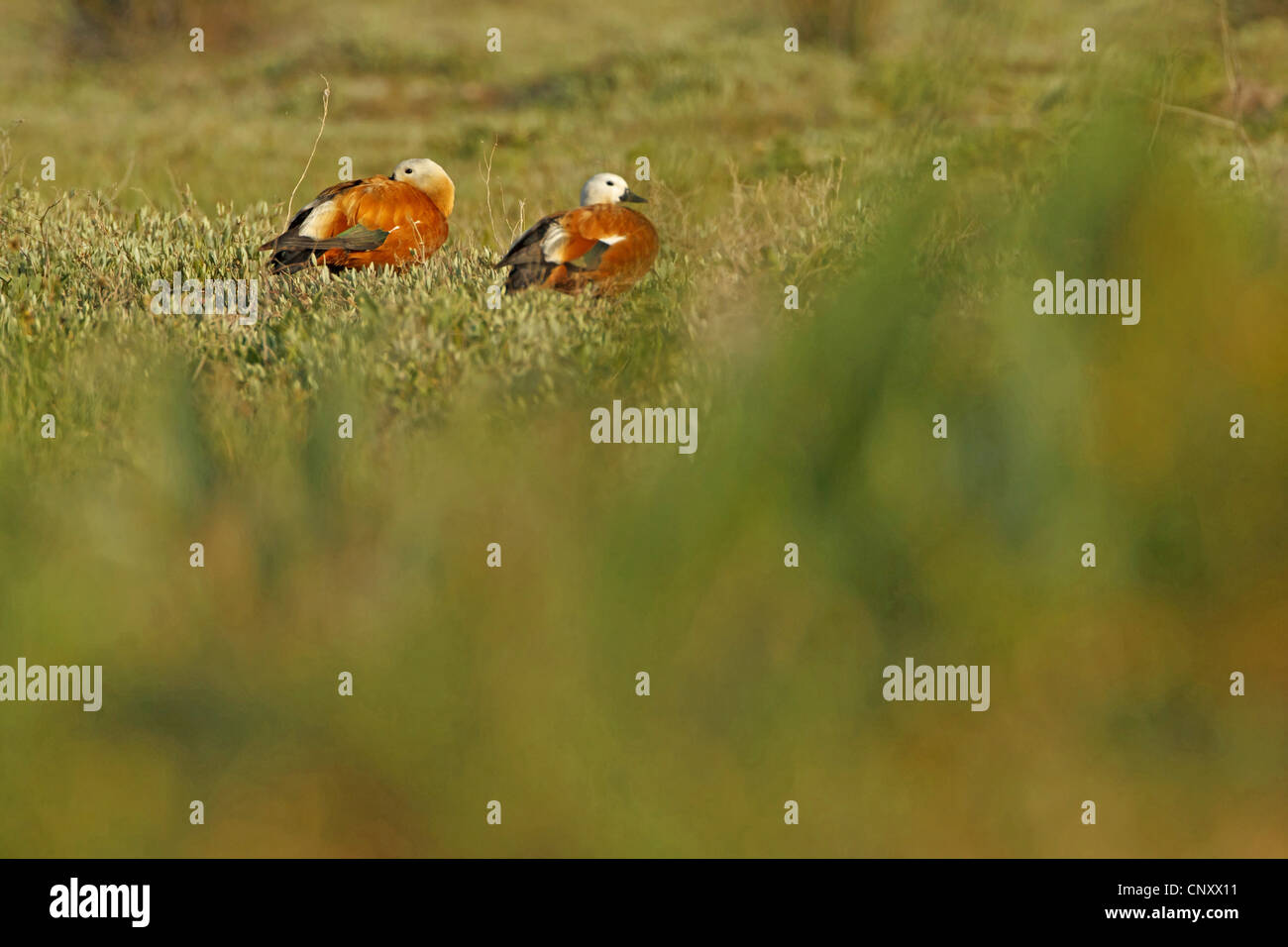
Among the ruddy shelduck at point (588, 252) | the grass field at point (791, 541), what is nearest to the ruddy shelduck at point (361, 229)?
the ruddy shelduck at point (588, 252)

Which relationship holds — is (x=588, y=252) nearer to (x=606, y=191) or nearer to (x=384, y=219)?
(x=606, y=191)

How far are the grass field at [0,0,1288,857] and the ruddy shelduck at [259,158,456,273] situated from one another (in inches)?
165

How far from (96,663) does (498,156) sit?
17.7m

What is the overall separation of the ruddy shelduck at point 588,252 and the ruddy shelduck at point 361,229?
745mm

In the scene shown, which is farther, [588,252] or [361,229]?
[361,229]

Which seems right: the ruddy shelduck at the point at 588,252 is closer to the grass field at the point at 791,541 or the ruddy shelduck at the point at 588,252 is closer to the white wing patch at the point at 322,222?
the white wing patch at the point at 322,222

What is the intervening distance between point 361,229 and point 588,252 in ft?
4.66

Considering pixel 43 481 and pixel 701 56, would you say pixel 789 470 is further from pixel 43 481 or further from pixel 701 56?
pixel 701 56

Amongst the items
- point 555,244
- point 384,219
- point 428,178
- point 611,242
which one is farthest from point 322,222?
point 611,242

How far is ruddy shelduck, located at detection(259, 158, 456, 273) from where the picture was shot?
8.02 m

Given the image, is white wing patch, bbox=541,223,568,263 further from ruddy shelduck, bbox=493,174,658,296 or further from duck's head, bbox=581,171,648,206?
duck's head, bbox=581,171,648,206

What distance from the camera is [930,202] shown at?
3.36 metres

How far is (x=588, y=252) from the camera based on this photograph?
7.50m

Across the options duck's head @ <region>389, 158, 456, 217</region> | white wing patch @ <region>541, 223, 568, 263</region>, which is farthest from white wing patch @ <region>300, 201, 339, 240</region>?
white wing patch @ <region>541, 223, 568, 263</region>
